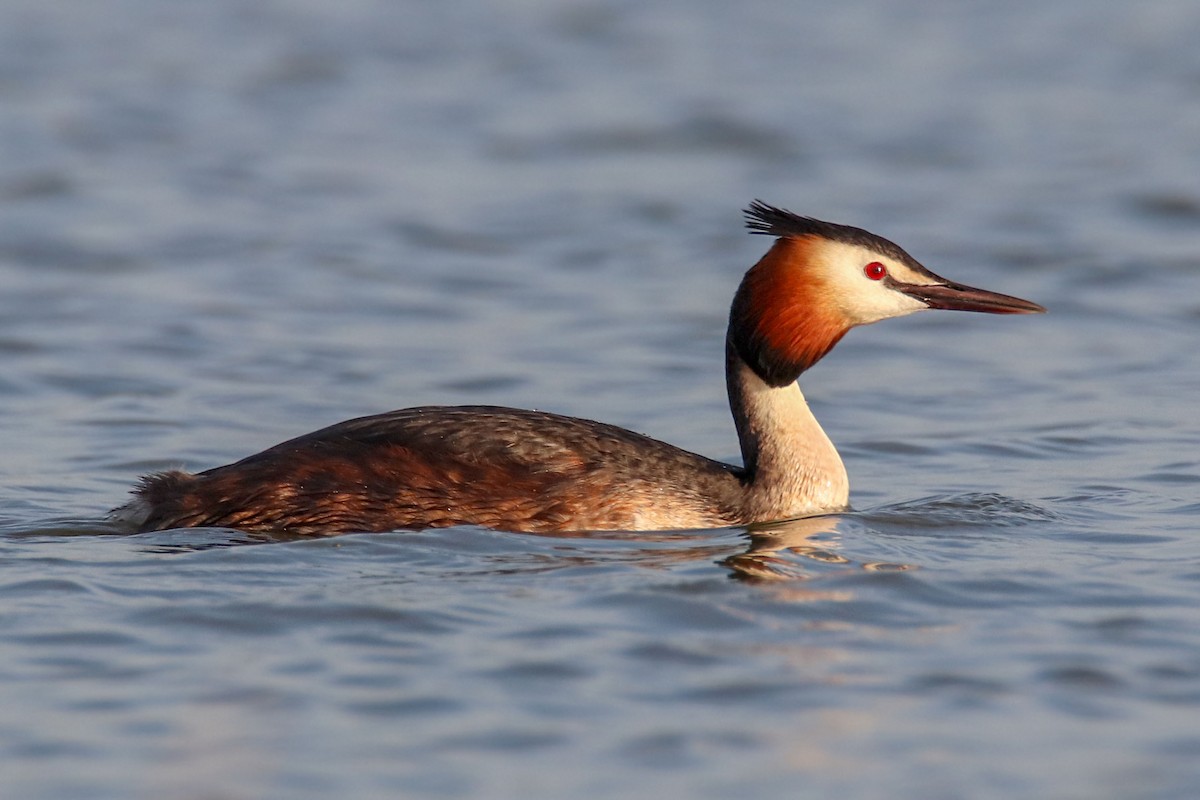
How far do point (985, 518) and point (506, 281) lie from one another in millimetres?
6461

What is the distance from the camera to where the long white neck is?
8773 mm

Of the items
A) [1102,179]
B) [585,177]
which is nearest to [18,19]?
[585,177]

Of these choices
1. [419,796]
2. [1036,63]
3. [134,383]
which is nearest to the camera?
[419,796]

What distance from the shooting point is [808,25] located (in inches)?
939

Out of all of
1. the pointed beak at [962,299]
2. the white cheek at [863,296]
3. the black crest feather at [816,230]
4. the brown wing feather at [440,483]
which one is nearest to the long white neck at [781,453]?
the brown wing feather at [440,483]

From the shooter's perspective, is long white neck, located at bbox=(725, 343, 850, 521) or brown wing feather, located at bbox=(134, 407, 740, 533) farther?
long white neck, located at bbox=(725, 343, 850, 521)

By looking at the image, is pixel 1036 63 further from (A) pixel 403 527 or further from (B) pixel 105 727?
(B) pixel 105 727

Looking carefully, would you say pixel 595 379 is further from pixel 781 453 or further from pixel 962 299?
pixel 962 299

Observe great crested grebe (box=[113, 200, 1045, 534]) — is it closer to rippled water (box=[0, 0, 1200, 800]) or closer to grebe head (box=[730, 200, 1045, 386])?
grebe head (box=[730, 200, 1045, 386])

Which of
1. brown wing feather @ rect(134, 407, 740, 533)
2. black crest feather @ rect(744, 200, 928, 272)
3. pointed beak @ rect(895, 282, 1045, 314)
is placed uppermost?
black crest feather @ rect(744, 200, 928, 272)

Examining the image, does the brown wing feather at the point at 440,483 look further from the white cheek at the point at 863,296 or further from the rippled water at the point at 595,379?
the white cheek at the point at 863,296

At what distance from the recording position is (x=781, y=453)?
8836 mm

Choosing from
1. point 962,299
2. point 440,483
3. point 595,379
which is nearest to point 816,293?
point 962,299

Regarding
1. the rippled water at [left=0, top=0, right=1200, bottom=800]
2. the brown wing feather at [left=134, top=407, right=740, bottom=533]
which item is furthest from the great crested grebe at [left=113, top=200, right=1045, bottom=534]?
the rippled water at [left=0, top=0, right=1200, bottom=800]
